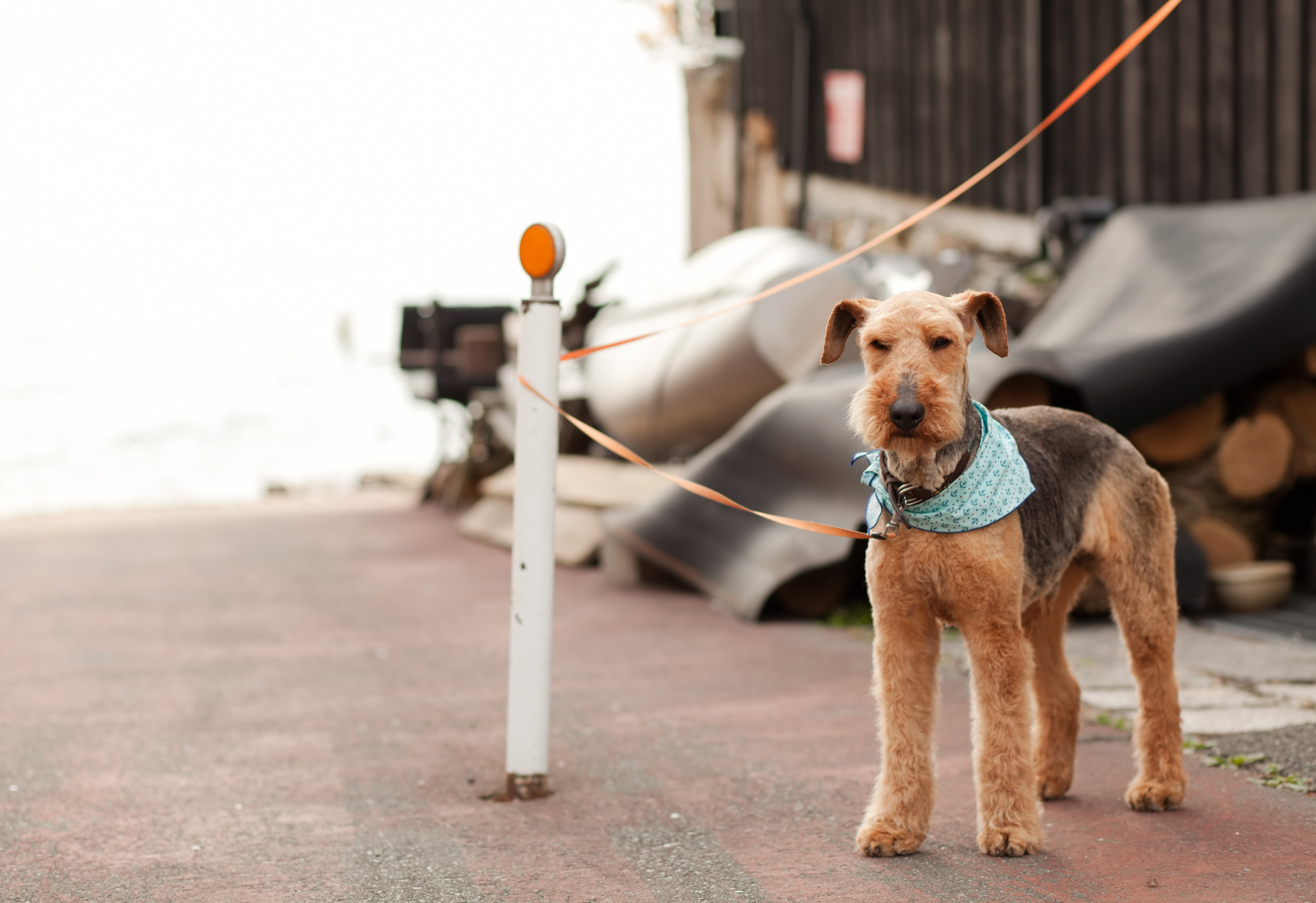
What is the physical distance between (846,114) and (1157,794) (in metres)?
11.0

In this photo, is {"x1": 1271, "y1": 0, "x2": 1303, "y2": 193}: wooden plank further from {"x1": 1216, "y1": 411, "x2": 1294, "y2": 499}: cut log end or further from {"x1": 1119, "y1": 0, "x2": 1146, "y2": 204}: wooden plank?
{"x1": 1216, "y1": 411, "x2": 1294, "y2": 499}: cut log end

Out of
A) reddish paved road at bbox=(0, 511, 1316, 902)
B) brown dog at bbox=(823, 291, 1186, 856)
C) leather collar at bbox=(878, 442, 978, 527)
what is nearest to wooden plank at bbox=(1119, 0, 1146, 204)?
reddish paved road at bbox=(0, 511, 1316, 902)

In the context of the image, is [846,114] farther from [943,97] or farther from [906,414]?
[906,414]

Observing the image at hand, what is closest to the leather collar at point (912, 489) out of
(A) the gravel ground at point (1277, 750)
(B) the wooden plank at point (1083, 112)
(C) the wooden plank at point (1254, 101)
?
(A) the gravel ground at point (1277, 750)

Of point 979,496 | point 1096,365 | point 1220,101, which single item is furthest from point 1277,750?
point 1220,101

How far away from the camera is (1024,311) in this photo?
765 cm

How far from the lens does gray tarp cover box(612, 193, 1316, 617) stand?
5.82 metres

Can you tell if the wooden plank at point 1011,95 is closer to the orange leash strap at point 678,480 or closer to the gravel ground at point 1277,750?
the gravel ground at point 1277,750

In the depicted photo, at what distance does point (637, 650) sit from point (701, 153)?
12.4m

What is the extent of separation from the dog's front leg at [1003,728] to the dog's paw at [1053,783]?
0.49 meters

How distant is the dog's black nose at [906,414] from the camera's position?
266 cm

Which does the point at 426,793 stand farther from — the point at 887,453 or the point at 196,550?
the point at 196,550

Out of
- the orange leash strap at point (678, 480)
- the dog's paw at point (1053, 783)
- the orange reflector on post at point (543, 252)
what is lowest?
the dog's paw at point (1053, 783)

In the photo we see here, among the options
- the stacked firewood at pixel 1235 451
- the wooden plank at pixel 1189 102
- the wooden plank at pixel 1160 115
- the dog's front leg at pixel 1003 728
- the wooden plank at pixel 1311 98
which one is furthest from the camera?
the wooden plank at pixel 1160 115
